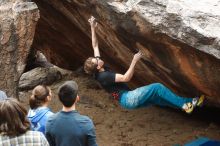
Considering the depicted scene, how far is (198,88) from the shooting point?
6.66 meters

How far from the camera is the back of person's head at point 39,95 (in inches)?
177

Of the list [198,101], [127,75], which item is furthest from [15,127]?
[198,101]

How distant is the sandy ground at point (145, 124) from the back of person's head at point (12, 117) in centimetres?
437

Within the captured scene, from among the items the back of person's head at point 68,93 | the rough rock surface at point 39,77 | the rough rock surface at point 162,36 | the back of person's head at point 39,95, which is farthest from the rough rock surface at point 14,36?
the rough rock surface at point 39,77

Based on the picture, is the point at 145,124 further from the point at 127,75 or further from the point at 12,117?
the point at 12,117

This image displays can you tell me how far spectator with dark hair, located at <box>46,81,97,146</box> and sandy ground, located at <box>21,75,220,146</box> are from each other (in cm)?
366

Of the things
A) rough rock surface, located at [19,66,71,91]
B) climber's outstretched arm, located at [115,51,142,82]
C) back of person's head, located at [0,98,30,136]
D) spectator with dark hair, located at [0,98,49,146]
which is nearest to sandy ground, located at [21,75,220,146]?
rough rock surface, located at [19,66,71,91]

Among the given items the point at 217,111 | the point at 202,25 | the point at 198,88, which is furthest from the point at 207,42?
the point at 217,111

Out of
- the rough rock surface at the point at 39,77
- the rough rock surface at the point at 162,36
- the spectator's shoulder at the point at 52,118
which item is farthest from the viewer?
the rough rock surface at the point at 39,77

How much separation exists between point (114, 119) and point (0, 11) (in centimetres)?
323

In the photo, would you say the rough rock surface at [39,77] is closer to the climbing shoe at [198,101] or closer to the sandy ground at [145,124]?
the sandy ground at [145,124]

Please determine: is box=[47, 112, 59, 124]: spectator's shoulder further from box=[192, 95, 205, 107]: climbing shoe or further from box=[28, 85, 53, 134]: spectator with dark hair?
box=[192, 95, 205, 107]: climbing shoe

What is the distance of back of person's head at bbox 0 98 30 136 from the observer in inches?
138

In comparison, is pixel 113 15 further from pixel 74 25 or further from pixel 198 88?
pixel 74 25
